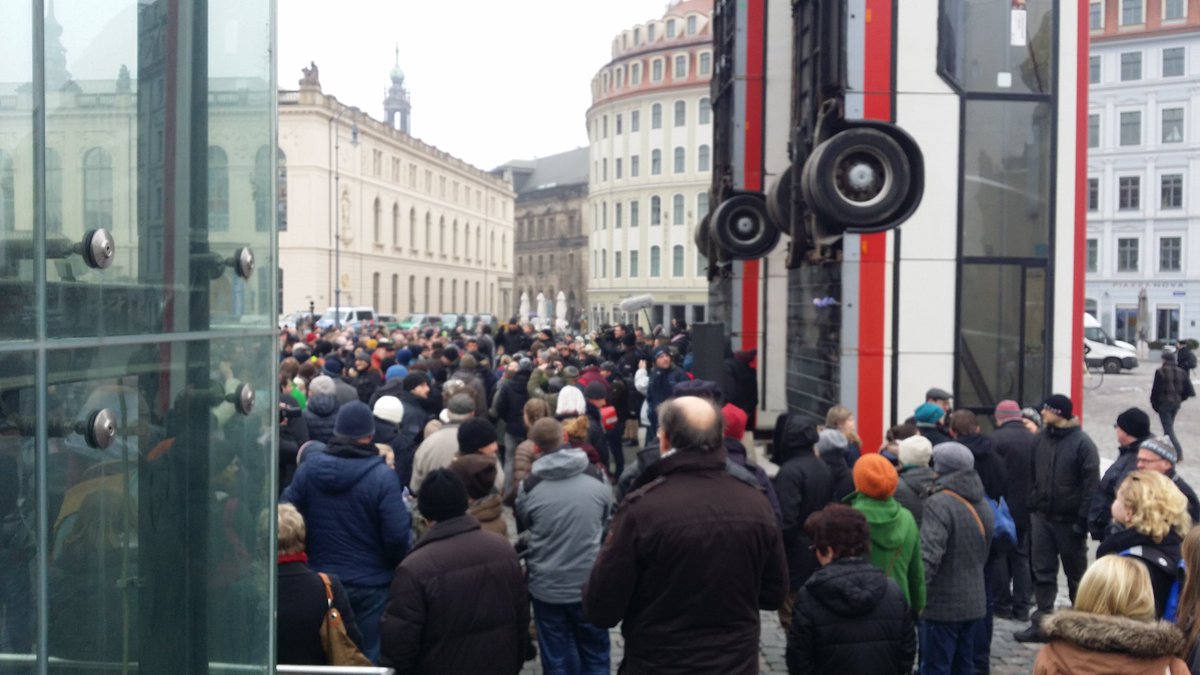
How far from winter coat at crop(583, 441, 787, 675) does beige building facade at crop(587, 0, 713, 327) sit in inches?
2726

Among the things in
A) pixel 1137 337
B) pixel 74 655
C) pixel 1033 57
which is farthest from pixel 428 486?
pixel 1137 337

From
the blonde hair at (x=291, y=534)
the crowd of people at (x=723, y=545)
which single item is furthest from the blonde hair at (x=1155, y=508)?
the blonde hair at (x=291, y=534)

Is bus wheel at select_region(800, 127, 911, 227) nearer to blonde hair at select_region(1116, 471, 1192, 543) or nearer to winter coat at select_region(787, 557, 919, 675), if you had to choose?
blonde hair at select_region(1116, 471, 1192, 543)

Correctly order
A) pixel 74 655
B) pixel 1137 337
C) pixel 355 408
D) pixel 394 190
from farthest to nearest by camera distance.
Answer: pixel 394 190, pixel 1137 337, pixel 355 408, pixel 74 655

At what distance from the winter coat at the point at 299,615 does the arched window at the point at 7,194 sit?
2520mm

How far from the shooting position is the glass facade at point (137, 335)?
82.8 inches

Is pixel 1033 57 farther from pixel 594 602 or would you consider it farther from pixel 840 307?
pixel 594 602

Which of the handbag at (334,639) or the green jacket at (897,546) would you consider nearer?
the handbag at (334,639)

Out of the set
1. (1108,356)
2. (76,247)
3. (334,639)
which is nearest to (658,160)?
(1108,356)

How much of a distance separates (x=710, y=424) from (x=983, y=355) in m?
9.00

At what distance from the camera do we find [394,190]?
2968 inches

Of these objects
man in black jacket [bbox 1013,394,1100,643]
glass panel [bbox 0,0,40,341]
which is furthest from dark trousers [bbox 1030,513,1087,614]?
glass panel [bbox 0,0,40,341]

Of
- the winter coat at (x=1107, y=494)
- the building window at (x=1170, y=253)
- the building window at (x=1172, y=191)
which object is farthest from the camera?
the building window at (x=1170, y=253)

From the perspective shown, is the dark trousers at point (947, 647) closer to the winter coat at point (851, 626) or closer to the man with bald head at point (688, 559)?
the winter coat at point (851, 626)
